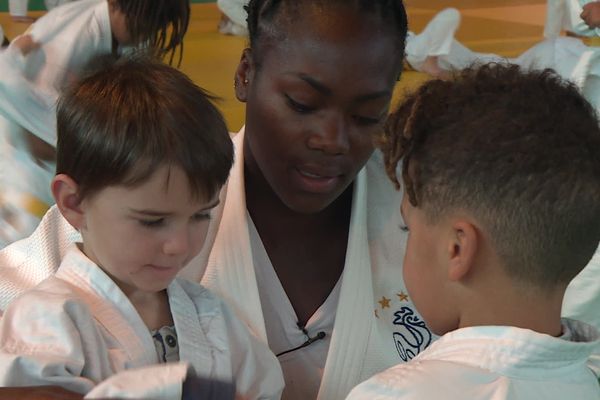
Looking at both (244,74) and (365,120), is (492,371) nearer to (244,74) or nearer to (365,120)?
(365,120)

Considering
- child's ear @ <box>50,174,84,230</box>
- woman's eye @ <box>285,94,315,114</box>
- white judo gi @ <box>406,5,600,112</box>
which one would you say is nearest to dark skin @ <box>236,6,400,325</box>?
woman's eye @ <box>285,94,315,114</box>

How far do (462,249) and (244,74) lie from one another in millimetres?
593

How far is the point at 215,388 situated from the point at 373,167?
0.84 meters

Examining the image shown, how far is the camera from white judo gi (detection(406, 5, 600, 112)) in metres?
2.69

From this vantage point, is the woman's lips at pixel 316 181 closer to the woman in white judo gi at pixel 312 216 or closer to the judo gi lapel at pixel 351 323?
the woman in white judo gi at pixel 312 216

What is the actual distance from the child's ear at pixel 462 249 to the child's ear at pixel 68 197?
1.48 ft

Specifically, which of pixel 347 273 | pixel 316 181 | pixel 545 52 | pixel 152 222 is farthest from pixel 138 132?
pixel 545 52

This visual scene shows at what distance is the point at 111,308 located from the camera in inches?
41.0

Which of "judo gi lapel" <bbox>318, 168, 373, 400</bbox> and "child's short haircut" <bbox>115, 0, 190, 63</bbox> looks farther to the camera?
"child's short haircut" <bbox>115, 0, 190, 63</bbox>

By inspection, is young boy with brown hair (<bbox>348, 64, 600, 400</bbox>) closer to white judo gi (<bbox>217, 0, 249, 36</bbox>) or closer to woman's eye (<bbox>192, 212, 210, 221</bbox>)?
woman's eye (<bbox>192, 212, 210, 221</bbox>)

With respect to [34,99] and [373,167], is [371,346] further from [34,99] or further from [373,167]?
[34,99]

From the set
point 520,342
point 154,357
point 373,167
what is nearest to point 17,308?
point 154,357

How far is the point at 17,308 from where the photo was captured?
3.20ft

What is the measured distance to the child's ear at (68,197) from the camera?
1031 mm
